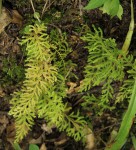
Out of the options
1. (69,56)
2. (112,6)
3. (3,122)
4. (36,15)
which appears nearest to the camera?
(112,6)

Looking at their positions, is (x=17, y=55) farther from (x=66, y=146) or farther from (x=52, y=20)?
(x=66, y=146)

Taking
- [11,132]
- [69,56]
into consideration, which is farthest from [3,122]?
[69,56]

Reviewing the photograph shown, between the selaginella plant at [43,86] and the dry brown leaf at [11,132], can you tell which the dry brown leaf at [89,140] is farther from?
the dry brown leaf at [11,132]

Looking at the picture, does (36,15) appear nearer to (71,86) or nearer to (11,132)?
(71,86)

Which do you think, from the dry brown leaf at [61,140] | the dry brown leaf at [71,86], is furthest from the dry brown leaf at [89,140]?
the dry brown leaf at [71,86]

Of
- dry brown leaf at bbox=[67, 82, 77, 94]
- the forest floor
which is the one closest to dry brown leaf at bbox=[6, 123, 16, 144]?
the forest floor

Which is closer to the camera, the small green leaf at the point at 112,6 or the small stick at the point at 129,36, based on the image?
the small green leaf at the point at 112,6
